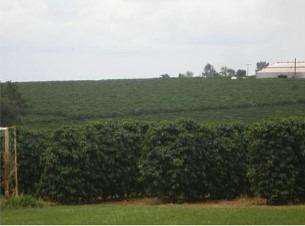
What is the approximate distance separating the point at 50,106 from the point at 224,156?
148 ft

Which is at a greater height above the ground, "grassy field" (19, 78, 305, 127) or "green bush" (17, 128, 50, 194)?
"green bush" (17, 128, 50, 194)

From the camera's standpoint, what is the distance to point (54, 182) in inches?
504

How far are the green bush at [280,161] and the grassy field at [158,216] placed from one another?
93 centimetres

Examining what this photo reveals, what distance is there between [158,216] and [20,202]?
3485 mm

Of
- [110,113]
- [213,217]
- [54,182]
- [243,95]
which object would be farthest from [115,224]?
[243,95]

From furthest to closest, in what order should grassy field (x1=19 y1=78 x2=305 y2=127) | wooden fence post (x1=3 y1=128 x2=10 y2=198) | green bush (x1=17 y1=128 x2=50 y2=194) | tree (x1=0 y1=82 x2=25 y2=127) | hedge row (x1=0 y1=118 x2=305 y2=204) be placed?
grassy field (x1=19 y1=78 x2=305 y2=127)
tree (x1=0 y1=82 x2=25 y2=127)
green bush (x1=17 y1=128 x2=50 y2=194)
wooden fence post (x1=3 y1=128 x2=10 y2=198)
hedge row (x1=0 y1=118 x2=305 y2=204)

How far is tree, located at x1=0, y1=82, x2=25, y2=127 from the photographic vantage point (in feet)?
125

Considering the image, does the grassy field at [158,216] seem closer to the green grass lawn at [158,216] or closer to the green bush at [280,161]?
the green grass lawn at [158,216]

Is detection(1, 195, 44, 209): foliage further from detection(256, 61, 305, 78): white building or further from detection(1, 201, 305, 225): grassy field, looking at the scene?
detection(256, 61, 305, 78): white building

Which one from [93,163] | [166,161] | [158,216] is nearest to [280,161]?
[166,161]

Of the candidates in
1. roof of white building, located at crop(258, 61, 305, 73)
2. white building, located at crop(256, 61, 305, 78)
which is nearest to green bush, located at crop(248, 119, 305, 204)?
white building, located at crop(256, 61, 305, 78)

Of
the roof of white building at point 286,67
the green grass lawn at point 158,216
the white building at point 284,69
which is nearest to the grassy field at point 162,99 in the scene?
the white building at point 284,69

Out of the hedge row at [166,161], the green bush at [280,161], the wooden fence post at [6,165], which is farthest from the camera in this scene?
the wooden fence post at [6,165]

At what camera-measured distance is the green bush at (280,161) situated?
1152 cm
